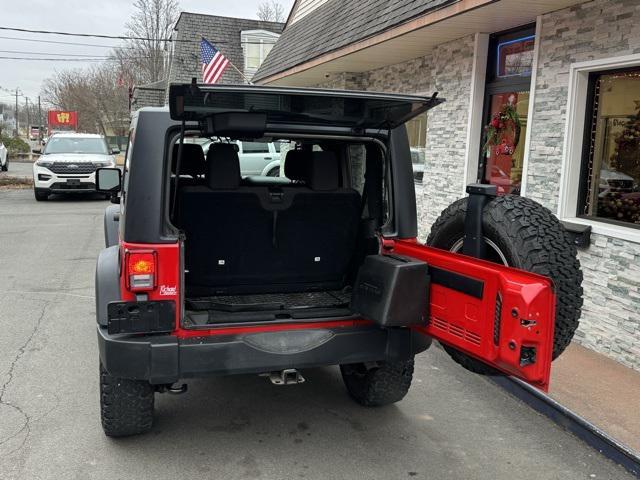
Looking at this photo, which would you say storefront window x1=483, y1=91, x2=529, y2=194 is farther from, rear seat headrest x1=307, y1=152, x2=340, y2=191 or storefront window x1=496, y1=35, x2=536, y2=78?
rear seat headrest x1=307, y1=152, x2=340, y2=191

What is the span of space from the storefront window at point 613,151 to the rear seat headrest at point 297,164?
2865mm

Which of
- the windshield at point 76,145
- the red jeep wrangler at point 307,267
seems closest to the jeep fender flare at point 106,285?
the red jeep wrangler at point 307,267

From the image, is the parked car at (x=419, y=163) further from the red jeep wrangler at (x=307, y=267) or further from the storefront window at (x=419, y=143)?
the red jeep wrangler at (x=307, y=267)

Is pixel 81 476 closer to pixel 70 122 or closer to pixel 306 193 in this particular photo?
pixel 306 193

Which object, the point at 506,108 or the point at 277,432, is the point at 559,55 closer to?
the point at 506,108

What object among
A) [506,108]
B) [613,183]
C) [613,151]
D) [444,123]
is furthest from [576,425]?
[444,123]

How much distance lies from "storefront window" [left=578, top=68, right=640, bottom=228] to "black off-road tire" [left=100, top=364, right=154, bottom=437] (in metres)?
4.11

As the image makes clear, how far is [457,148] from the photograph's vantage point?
775cm

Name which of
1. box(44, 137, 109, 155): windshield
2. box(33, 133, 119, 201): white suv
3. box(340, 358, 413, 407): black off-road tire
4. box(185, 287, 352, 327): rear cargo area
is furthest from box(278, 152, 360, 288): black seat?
box(44, 137, 109, 155): windshield

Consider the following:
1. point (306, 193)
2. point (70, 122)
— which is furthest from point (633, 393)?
point (70, 122)

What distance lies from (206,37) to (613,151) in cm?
2542

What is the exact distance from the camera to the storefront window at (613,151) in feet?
17.1

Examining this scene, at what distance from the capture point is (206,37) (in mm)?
28031

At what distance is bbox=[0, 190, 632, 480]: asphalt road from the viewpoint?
3391mm
